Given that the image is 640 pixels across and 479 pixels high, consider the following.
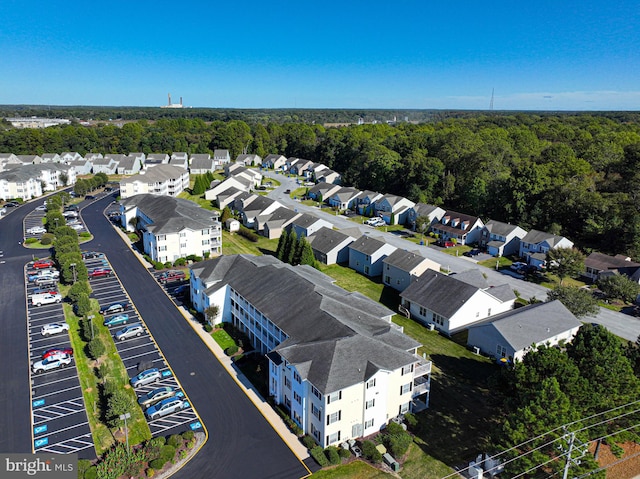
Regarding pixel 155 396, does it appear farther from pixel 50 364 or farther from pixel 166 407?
pixel 50 364

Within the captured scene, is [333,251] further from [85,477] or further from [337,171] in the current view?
[337,171]

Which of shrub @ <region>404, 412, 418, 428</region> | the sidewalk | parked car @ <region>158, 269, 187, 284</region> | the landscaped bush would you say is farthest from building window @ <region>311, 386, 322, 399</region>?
the landscaped bush

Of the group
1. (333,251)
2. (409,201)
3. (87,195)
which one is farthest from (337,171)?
(333,251)

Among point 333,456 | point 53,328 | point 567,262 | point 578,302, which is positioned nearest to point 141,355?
point 53,328

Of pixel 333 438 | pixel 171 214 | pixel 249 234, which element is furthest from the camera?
pixel 249 234

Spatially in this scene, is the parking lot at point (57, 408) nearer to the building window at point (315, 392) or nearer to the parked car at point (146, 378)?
the parked car at point (146, 378)
